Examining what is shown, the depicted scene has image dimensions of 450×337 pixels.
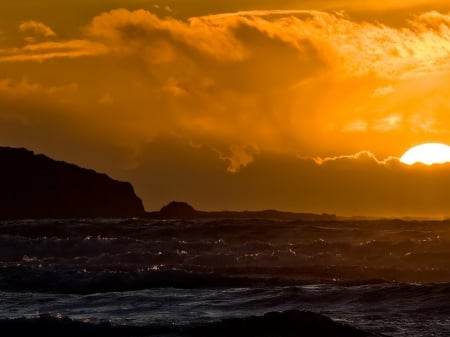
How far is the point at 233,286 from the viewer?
2794 cm

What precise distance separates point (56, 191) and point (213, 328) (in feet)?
331

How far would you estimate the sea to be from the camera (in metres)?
19.6

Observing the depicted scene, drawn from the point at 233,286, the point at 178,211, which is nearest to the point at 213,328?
the point at 233,286

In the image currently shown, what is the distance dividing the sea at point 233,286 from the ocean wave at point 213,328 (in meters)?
0.02

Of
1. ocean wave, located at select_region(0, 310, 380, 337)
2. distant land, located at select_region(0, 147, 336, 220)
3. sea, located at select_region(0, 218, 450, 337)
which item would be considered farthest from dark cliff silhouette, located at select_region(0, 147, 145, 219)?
ocean wave, located at select_region(0, 310, 380, 337)

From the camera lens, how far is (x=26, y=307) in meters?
24.1

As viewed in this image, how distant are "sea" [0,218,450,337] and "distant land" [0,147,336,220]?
6529 centimetres

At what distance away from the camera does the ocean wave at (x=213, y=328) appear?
741 inches

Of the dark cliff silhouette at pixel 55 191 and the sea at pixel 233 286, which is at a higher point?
the dark cliff silhouette at pixel 55 191

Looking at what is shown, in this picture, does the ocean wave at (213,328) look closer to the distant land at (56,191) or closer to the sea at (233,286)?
the sea at (233,286)

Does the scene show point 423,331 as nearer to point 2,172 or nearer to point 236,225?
point 236,225

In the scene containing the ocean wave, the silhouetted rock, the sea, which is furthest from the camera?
the silhouetted rock

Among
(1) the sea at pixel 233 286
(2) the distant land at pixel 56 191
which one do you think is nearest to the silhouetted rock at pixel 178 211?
(2) the distant land at pixel 56 191

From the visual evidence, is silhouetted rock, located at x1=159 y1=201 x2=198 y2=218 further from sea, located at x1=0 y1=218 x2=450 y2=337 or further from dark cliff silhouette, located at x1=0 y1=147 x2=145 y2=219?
sea, located at x1=0 y1=218 x2=450 y2=337
